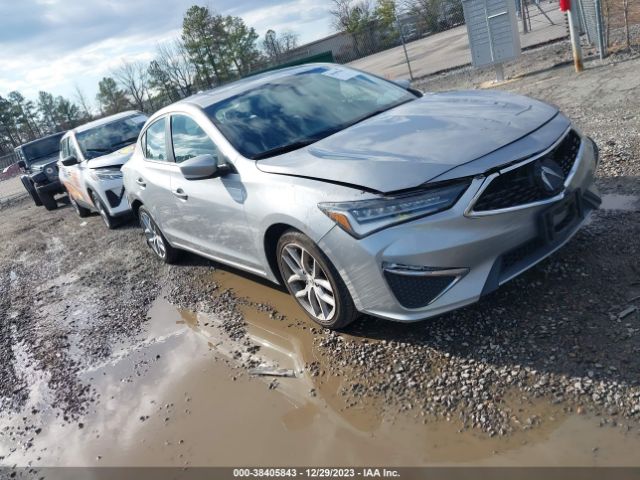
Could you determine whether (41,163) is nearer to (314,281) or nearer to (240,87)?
(240,87)

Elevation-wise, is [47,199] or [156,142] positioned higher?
[156,142]

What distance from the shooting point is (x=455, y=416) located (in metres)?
2.69

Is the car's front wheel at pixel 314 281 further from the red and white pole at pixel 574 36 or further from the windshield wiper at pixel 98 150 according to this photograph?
the red and white pole at pixel 574 36

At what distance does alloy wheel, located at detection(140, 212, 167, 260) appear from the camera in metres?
5.94

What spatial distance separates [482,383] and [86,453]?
2.40 meters

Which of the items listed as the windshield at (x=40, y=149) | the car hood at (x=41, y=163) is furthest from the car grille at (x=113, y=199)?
the windshield at (x=40, y=149)

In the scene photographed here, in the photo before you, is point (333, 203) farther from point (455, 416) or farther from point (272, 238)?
point (455, 416)

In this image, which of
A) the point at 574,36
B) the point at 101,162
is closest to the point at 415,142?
the point at 101,162

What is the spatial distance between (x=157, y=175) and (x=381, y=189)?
293cm

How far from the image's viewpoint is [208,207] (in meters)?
4.31

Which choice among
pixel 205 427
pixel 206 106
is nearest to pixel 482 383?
pixel 205 427

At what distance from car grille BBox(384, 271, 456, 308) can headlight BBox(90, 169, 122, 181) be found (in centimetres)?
660

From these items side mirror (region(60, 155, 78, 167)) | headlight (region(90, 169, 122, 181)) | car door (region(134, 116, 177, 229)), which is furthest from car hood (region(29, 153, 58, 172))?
car door (region(134, 116, 177, 229))

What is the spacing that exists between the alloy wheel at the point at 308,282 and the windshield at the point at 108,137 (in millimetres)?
7002
